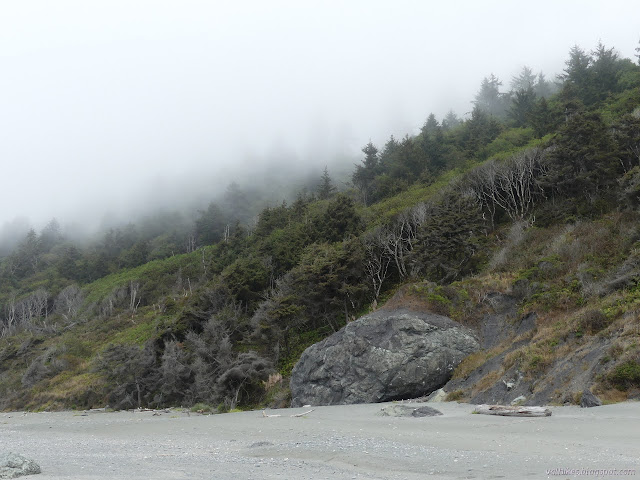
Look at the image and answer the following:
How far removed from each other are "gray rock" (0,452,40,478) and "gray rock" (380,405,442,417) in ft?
32.8

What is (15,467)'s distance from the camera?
7566 mm

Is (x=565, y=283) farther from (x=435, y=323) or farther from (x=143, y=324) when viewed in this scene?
(x=143, y=324)

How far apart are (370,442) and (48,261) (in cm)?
10912

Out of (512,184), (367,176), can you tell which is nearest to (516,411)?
(512,184)

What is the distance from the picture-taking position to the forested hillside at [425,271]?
1978 centimetres

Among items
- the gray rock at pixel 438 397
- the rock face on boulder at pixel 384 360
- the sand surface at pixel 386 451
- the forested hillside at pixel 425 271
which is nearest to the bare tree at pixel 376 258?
A: the forested hillside at pixel 425 271

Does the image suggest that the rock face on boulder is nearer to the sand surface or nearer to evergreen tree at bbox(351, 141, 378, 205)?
the sand surface

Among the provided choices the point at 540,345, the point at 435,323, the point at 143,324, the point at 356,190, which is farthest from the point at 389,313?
the point at 356,190

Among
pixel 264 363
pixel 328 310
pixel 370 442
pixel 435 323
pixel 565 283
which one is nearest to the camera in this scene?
pixel 370 442

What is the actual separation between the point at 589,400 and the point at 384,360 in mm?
9977

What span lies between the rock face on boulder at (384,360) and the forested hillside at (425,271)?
2112 millimetres

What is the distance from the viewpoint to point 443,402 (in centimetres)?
1672

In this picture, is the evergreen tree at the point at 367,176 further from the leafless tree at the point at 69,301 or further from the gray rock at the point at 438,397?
the leafless tree at the point at 69,301

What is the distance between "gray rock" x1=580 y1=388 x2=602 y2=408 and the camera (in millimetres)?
11117
